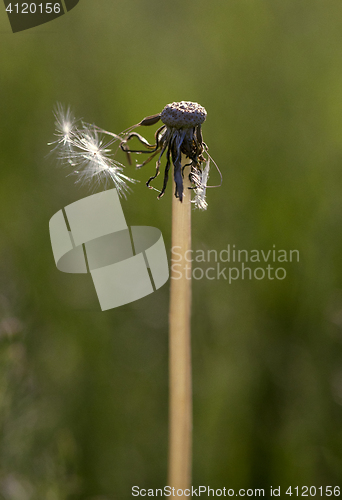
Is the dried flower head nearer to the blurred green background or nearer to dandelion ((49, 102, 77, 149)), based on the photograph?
dandelion ((49, 102, 77, 149))

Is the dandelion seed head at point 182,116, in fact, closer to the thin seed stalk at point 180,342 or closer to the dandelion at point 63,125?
the thin seed stalk at point 180,342

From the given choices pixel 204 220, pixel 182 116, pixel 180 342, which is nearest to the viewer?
pixel 182 116

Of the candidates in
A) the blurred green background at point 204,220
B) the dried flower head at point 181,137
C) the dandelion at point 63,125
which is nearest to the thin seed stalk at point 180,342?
the dried flower head at point 181,137

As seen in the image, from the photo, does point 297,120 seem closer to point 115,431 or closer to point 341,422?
point 341,422

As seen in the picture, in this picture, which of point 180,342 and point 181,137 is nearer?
point 181,137

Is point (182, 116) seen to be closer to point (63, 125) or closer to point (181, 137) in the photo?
point (181, 137)

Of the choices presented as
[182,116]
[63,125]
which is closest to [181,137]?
[182,116]
